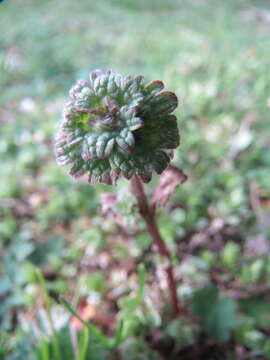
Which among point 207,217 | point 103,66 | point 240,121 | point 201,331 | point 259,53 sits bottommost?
point 201,331

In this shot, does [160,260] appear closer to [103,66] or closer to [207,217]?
[207,217]

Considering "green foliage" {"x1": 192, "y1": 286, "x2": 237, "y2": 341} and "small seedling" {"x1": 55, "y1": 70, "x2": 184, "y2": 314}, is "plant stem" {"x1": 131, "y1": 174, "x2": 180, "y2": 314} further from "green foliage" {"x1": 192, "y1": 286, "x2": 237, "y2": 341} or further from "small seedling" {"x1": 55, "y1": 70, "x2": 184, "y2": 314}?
"green foliage" {"x1": 192, "y1": 286, "x2": 237, "y2": 341}

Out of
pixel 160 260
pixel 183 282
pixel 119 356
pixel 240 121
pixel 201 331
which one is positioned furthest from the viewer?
pixel 240 121

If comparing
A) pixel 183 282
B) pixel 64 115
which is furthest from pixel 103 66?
pixel 64 115

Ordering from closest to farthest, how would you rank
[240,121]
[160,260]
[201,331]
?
[160,260] < [201,331] < [240,121]

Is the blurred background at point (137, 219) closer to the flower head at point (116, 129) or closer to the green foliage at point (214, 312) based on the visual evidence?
the green foliage at point (214, 312)

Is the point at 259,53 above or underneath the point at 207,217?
above
